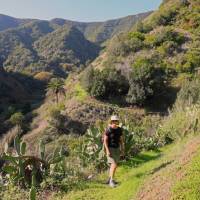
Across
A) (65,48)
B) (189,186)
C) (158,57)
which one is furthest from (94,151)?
(65,48)

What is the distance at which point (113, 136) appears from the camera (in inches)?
405

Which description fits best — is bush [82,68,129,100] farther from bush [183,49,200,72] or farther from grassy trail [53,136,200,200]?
grassy trail [53,136,200,200]

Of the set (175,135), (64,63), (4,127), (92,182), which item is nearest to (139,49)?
(4,127)

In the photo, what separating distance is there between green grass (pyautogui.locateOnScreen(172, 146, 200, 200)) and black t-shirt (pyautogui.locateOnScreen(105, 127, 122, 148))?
228 cm

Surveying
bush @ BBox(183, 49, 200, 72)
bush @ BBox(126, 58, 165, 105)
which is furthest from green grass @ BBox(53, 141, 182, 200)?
bush @ BBox(183, 49, 200, 72)

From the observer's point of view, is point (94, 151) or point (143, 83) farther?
point (143, 83)

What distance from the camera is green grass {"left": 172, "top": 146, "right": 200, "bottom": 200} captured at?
724cm

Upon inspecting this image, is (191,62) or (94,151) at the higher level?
(191,62)

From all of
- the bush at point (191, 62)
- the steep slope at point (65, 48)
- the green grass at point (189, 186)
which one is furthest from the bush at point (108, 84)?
the steep slope at point (65, 48)

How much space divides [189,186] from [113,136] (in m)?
3.06

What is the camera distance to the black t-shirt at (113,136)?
33.7ft

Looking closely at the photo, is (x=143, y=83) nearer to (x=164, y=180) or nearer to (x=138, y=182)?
(x=138, y=182)

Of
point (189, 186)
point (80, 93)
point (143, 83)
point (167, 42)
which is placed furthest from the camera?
point (167, 42)

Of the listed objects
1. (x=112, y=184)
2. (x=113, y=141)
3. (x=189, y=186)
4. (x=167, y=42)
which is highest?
(x=167, y=42)
